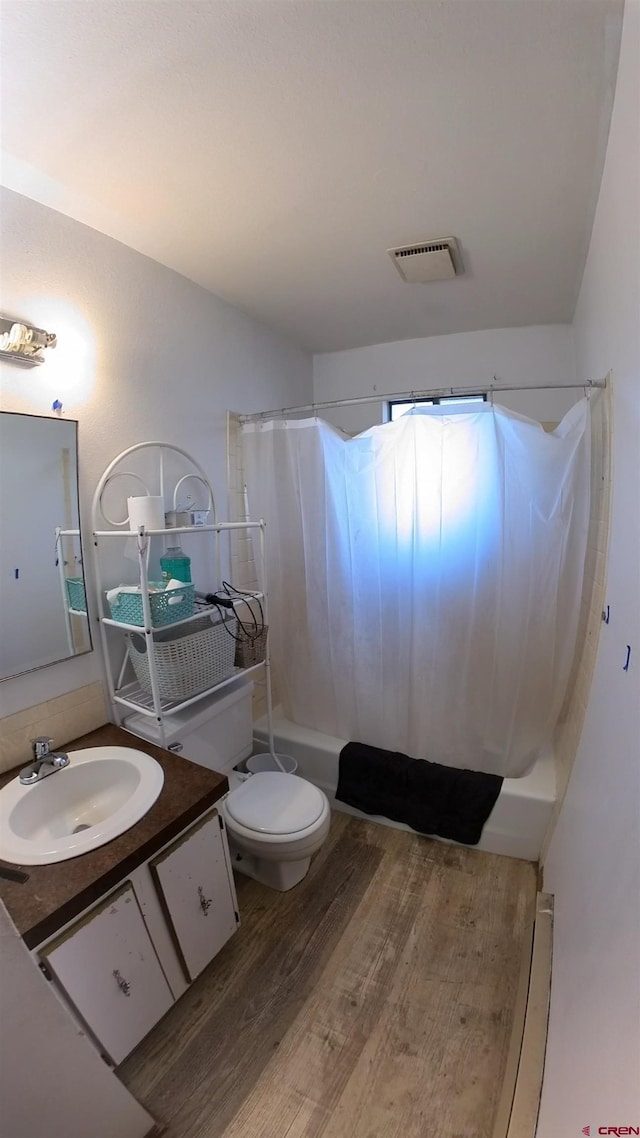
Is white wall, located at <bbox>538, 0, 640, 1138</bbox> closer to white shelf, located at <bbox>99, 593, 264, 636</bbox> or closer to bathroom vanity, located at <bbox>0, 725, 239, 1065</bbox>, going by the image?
bathroom vanity, located at <bbox>0, 725, 239, 1065</bbox>

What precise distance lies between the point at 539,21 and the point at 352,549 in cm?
150

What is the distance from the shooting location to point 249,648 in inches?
70.4

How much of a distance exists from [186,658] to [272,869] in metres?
0.90

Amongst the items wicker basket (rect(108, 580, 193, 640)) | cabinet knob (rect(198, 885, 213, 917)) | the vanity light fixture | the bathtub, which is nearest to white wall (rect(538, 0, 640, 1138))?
the bathtub

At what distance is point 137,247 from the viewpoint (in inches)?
61.9

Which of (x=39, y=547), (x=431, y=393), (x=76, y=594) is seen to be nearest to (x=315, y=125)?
(x=431, y=393)

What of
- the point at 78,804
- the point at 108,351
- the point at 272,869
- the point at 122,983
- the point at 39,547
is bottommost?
the point at 272,869

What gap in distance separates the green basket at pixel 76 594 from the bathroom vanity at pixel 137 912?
467 millimetres

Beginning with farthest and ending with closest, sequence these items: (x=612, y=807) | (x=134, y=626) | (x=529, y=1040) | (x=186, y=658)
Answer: (x=186, y=658), (x=134, y=626), (x=529, y=1040), (x=612, y=807)

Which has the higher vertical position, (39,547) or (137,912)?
(39,547)

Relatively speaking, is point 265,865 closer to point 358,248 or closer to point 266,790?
point 266,790

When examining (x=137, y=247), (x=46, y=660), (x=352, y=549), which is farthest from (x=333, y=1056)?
(x=137, y=247)

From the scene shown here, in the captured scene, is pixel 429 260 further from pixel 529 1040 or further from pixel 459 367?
pixel 529 1040

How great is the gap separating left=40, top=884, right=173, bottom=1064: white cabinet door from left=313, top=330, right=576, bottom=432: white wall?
2478 millimetres
